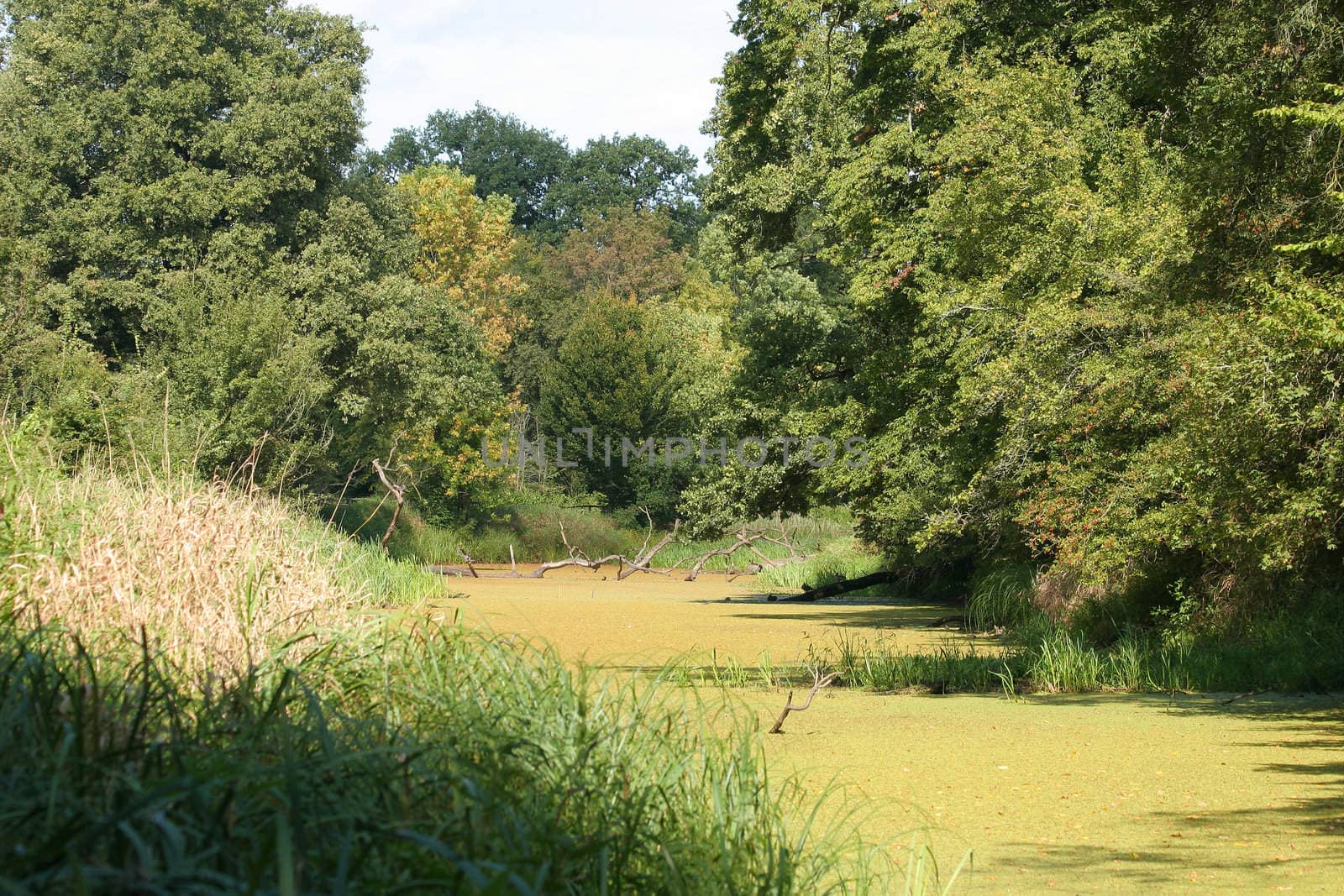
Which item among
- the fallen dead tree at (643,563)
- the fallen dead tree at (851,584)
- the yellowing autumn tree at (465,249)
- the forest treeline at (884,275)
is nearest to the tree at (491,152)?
the yellowing autumn tree at (465,249)

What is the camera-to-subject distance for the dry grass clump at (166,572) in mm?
5223

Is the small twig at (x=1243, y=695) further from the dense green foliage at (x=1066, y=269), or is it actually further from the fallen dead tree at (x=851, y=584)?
the fallen dead tree at (x=851, y=584)

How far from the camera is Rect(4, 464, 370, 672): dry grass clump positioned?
17.1 feet

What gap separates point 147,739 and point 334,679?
1362 millimetres

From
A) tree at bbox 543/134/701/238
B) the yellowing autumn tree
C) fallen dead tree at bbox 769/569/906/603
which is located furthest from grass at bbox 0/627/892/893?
tree at bbox 543/134/701/238

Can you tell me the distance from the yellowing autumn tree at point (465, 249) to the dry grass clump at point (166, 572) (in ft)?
107

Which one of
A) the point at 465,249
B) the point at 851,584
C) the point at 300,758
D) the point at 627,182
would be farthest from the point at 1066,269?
the point at 627,182

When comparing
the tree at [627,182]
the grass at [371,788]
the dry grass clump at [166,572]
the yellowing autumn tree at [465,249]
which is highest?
the tree at [627,182]

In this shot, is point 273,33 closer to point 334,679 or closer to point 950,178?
point 950,178

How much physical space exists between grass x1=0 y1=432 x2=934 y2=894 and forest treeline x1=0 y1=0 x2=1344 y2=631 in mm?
3215

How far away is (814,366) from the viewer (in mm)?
18625

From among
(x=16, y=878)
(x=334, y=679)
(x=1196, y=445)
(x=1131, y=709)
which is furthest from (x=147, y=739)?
(x=1196, y=445)

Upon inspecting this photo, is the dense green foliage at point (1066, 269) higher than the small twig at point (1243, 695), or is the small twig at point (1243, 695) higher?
the dense green foliage at point (1066, 269)

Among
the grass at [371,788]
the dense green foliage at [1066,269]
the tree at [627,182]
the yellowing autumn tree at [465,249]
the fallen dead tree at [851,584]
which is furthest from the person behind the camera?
the tree at [627,182]
